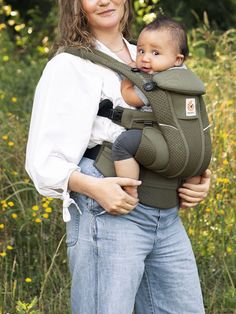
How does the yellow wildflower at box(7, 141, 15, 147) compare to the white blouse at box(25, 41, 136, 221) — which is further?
the yellow wildflower at box(7, 141, 15, 147)

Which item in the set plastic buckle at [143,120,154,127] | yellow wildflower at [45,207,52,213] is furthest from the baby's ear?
yellow wildflower at [45,207,52,213]

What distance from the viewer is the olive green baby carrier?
2575mm

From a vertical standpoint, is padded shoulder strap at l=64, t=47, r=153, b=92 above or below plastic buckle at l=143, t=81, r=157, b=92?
above

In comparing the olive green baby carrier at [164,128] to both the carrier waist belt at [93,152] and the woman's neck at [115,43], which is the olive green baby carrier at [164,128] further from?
the woman's neck at [115,43]

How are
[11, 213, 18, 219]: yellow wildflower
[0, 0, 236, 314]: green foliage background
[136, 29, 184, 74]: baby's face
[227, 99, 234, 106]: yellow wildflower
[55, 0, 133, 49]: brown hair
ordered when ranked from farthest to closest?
[227, 99, 234, 106]: yellow wildflower
[11, 213, 18, 219]: yellow wildflower
[0, 0, 236, 314]: green foliage background
[55, 0, 133, 49]: brown hair
[136, 29, 184, 74]: baby's face

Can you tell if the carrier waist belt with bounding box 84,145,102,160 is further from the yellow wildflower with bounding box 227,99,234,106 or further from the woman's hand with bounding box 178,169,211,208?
the yellow wildflower with bounding box 227,99,234,106

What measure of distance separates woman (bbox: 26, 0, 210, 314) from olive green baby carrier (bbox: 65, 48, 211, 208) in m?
0.04

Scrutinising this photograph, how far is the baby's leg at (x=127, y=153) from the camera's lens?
257cm

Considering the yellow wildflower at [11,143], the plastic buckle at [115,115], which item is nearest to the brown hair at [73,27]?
the plastic buckle at [115,115]

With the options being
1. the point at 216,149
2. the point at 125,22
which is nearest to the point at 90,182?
the point at 125,22

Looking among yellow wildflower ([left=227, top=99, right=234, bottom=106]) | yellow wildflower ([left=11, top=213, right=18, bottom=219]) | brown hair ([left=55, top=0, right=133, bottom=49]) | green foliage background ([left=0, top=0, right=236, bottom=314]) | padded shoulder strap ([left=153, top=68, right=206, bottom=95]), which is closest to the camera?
padded shoulder strap ([left=153, top=68, right=206, bottom=95])

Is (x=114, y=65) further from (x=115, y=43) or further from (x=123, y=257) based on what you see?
(x=123, y=257)

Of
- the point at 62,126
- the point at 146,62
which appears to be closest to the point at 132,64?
the point at 146,62

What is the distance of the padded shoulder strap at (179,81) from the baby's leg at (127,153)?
0.57 feet
